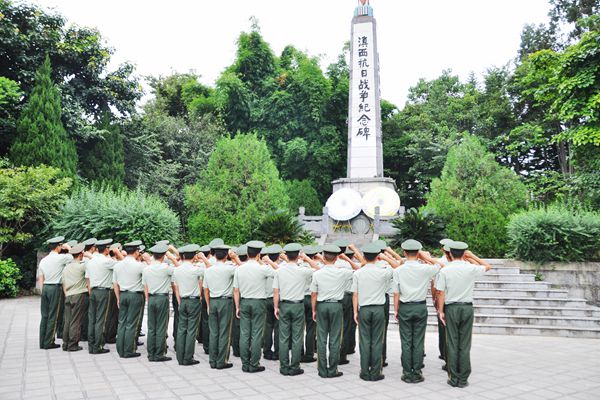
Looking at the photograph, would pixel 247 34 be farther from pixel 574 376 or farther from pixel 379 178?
pixel 574 376

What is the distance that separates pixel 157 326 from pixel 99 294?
141 centimetres

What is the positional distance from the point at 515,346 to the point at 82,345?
25.5 ft

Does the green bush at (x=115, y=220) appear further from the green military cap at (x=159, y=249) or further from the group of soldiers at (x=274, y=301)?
the green military cap at (x=159, y=249)

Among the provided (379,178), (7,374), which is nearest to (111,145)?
(379,178)

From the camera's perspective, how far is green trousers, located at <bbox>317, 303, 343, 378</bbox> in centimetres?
598

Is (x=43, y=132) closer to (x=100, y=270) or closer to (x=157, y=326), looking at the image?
(x=100, y=270)

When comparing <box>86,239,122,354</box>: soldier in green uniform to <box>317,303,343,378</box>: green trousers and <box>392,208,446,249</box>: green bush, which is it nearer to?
<box>317,303,343,378</box>: green trousers

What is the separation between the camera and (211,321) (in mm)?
6637

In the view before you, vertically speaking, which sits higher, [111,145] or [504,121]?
[504,121]

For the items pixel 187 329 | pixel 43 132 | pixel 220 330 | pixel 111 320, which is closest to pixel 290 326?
pixel 220 330

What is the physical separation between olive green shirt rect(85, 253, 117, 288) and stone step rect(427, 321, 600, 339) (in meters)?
6.34

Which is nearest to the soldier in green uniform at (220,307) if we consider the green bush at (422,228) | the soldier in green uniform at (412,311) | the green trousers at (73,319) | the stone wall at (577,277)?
the soldier in green uniform at (412,311)

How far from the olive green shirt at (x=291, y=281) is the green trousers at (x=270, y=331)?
88cm

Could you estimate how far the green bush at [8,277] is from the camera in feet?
44.8
